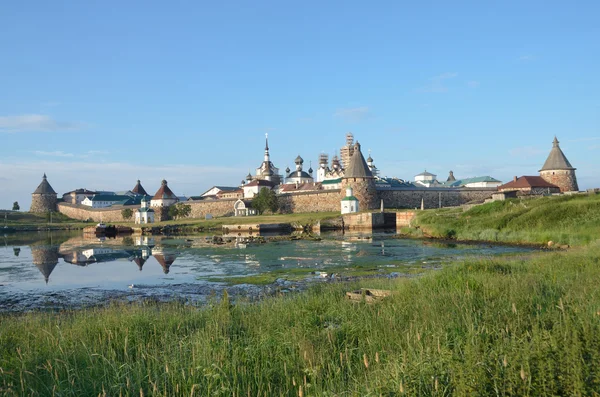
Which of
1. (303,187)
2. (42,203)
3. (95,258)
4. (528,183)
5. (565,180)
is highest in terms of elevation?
(303,187)

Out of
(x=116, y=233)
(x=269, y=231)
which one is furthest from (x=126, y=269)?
(x=116, y=233)

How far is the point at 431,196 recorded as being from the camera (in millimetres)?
62031

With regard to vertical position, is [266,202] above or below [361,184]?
below

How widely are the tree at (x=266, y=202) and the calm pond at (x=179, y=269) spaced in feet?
114

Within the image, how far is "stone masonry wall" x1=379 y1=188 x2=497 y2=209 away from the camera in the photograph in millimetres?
59969

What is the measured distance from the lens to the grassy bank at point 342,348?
3502 mm

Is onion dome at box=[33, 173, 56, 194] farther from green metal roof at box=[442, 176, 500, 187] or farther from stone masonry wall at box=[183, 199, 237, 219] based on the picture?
green metal roof at box=[442, 176, 500, 187]

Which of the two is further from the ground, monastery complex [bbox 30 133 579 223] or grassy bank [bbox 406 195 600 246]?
monastery complex [bbox 30 133 579 223]

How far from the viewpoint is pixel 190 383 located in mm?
4055

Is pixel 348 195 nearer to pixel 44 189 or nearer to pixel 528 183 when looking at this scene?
pixel 528 183

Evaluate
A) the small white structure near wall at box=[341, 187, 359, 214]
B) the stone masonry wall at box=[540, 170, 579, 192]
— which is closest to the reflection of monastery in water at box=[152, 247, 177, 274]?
the small white structure near wall at box=[341, 187, 359, 214]

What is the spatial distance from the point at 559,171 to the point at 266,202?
3318cm

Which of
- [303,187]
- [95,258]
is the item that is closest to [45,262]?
[95,258]

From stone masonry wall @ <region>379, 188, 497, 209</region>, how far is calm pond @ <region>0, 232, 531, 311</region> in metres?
33.6
